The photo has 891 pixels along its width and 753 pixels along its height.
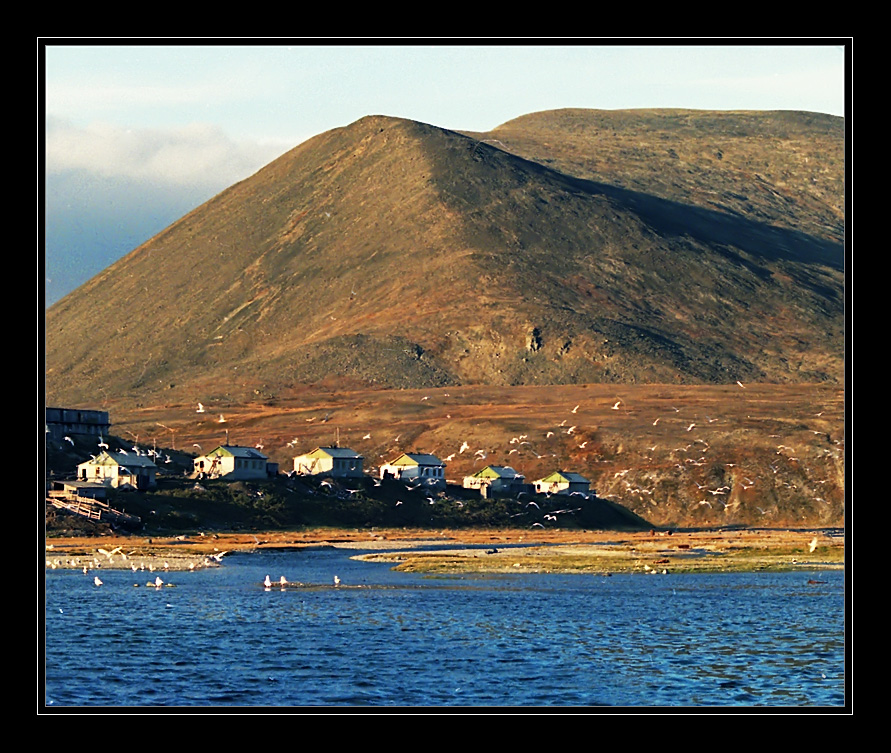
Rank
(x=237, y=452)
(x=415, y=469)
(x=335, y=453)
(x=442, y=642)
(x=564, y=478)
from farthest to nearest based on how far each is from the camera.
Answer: (x=564, y=478), (x=415, y=469), (x=335, y=453), (x=237, y=452), (x=442, y=642)

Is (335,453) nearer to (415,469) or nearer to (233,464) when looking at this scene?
(415,469)

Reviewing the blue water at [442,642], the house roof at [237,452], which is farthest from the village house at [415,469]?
the blue water at [442,642]

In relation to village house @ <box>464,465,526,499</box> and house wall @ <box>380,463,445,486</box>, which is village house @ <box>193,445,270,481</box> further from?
village house @ <box>464,465,526,499</box>

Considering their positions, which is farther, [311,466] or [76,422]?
[311,466]

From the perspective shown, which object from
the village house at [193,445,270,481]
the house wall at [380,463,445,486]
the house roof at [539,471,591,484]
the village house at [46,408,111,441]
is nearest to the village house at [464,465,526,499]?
the house wall at [380,463,445,486]

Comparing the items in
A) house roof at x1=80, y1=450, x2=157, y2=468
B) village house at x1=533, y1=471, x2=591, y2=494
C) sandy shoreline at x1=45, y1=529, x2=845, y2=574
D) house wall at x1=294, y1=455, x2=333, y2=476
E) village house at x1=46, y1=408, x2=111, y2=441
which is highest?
village house at x1=46, y1=408, x2=111, y2=441

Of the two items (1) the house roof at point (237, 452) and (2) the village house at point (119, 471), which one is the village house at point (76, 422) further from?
(2) the village house at point (119, 471)

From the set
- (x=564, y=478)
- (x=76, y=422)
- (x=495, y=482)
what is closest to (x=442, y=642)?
(x=76, y=422)
